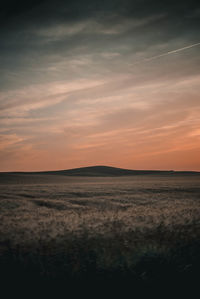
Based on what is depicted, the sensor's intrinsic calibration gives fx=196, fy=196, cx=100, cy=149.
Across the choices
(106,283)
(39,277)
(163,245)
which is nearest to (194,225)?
(163,245)

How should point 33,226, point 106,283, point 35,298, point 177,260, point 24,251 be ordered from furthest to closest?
1. point 33,226
2. point 24,251
3. point 177,260
4. point 106,283
5. point 35,298

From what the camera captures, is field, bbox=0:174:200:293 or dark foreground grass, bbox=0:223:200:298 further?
field, bbox=0:174:200:293

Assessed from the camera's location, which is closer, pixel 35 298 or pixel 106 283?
pixel 35 298

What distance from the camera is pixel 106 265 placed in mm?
6375

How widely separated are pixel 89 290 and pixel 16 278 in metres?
2.26

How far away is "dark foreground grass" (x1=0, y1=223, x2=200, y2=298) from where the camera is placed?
5.46 metres

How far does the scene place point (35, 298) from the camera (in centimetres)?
509

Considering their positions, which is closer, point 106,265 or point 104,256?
point 106,265

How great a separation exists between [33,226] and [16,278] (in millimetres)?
5126

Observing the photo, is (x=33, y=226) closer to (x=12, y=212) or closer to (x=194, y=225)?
(x=12, y=212)

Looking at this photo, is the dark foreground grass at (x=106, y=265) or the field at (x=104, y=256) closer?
the dark foreground grass at (x=106, y=265)

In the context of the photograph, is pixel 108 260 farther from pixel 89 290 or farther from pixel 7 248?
pixel 7 248

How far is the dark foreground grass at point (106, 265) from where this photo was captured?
5.46 metres

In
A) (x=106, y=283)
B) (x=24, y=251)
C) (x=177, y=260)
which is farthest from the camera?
(x=24, y=251)
